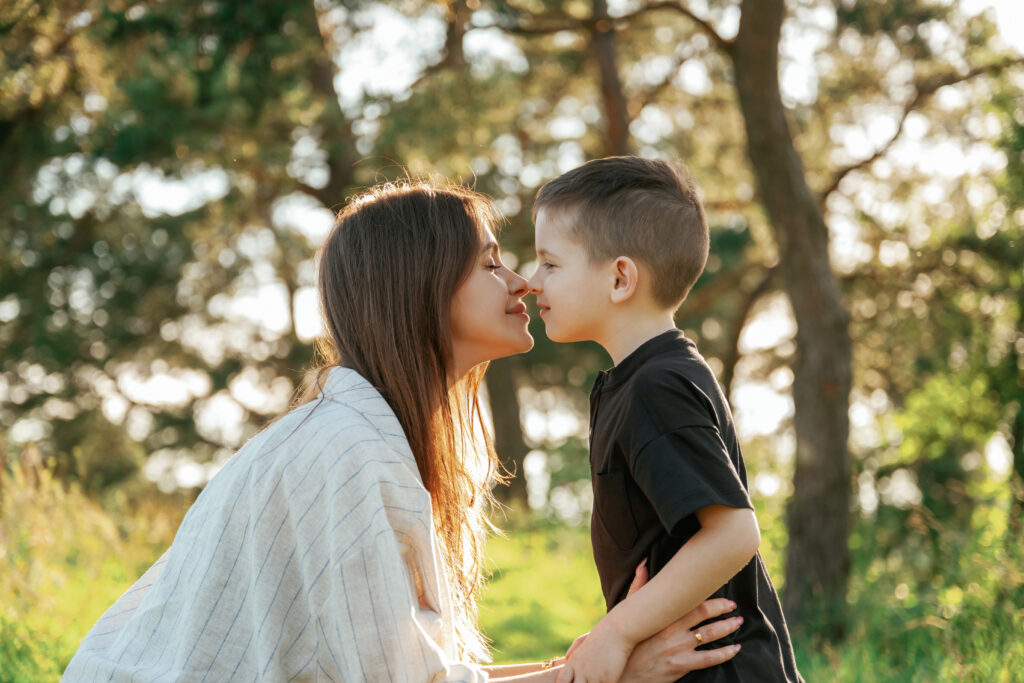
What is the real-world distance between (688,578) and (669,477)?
9.0 inches

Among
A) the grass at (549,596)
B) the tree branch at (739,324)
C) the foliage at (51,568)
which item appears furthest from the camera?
the tree branch at (739,324)

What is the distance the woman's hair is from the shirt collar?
0.44 metres

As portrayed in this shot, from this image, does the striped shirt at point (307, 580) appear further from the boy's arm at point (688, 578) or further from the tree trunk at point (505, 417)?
the tree trunk at point (505, 417)

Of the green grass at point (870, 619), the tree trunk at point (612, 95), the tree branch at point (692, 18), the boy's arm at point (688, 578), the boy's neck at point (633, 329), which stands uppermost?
the tree trunk at point (612, 95)

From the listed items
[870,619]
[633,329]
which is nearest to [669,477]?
[633,329]

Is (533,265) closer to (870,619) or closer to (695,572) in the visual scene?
(870,619)

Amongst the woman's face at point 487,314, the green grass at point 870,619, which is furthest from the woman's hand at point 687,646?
the green grass at point 870,619

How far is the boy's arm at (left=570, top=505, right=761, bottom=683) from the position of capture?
6.37ft

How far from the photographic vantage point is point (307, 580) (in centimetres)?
194

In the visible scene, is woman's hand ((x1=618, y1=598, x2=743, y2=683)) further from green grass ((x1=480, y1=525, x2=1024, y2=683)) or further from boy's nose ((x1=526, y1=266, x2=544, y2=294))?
green grass ((x1=480, y1=525, x2=1024, y2=683))

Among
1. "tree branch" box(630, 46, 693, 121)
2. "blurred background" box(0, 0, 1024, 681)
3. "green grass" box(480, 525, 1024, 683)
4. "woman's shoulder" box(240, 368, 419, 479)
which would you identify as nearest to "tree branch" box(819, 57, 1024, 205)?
"blurred background" box(0, 0, 1024, 681)

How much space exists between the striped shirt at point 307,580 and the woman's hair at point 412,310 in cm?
24

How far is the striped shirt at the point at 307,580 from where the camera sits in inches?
74.1

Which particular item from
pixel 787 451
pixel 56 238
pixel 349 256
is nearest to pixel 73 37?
pixel 349 256
